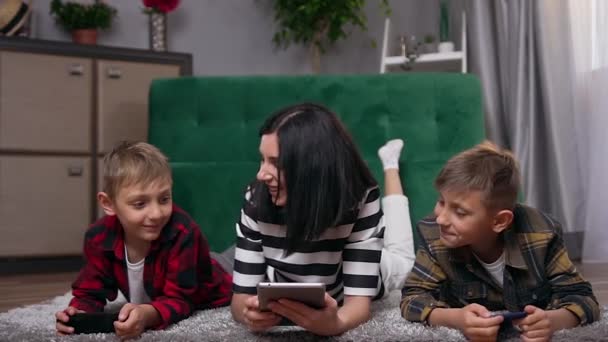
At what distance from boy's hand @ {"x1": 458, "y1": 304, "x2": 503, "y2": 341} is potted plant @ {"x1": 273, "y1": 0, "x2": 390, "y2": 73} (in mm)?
2249

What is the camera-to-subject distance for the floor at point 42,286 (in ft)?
5.95

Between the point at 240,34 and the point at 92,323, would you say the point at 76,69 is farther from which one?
the point at 92,323

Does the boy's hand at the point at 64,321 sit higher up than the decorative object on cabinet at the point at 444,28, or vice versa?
the decorative object on cabinet at the point at 444,28

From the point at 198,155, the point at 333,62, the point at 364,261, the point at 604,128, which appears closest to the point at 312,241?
the point at 364,261

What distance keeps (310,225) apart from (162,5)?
2174 mm

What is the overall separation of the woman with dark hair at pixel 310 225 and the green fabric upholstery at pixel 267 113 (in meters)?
0.73

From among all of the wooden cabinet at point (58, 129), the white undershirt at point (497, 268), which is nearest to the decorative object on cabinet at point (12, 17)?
the wooden cabinet at point (58, 129)

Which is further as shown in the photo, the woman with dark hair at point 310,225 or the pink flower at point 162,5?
the pink flower at point 162,5

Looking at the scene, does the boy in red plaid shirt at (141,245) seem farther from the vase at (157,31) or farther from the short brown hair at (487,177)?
the vase at (157,31)

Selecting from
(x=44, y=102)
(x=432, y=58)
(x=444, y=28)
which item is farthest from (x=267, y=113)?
(x=444, y=28)

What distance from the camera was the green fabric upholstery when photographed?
198 centimetres

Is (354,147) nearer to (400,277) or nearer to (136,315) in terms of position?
(136,315)

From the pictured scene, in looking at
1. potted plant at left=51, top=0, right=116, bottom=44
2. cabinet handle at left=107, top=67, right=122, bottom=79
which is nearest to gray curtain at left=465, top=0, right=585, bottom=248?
cabinet handle at left=107, top=67, right=122, bottom=79

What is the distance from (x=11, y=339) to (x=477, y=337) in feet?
2.67
